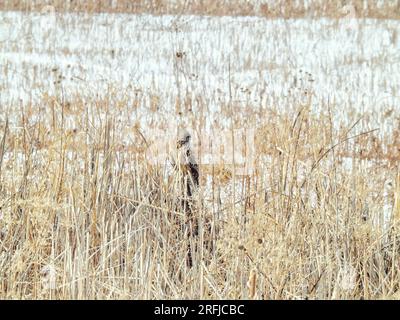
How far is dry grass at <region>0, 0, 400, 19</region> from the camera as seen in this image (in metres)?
11.3

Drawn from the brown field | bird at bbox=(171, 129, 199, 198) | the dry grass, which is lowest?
the brown field

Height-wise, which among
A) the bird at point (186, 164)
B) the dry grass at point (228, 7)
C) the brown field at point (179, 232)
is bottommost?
the brown field at point (179, 232)

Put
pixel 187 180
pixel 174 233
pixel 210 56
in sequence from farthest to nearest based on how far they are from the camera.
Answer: pixel 210 56
pixel 187 180
pixel 174 233

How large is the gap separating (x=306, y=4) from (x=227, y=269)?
9.69 m

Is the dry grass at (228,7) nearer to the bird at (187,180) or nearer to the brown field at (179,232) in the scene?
the brown field at (179,232)

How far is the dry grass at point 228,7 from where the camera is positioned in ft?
37.0

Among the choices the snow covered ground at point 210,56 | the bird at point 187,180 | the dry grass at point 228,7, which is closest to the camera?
the bird at point 187,180

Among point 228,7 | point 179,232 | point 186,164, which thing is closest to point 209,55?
point 228,7

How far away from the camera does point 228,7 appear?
11.5 metres

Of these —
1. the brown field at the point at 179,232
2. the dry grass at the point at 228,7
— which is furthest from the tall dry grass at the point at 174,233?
the dry grass at the point at 228,7

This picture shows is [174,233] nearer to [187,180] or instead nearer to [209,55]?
[187,180]

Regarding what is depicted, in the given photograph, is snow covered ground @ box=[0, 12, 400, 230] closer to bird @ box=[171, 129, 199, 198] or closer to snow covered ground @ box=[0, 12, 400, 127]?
snow covered ground @ box=[0, 12, 400, 127]

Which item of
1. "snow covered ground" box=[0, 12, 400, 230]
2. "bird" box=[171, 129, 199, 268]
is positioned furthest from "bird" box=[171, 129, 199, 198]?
"snow covered ground" box=[0, 12, 400, 230]
